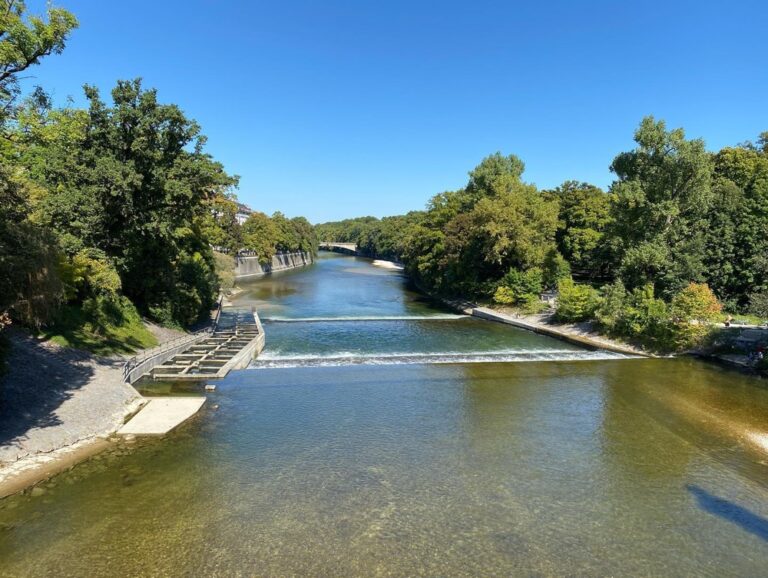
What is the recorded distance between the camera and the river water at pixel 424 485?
11.2 meters

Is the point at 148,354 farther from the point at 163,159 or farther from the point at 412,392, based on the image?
the point at 412,392

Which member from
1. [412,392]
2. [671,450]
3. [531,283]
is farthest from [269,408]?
[531,283]

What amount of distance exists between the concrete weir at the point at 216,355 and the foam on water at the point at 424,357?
46.6 inches

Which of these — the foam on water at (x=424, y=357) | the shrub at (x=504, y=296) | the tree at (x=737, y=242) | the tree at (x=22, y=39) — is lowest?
the foam on water at (x=424, y=357)

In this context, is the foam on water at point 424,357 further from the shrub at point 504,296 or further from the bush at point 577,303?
the shrub at point 504,296

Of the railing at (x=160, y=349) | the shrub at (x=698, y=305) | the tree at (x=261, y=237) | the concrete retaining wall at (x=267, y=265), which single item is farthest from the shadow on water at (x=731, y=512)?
the tree at (x=261, y=237)

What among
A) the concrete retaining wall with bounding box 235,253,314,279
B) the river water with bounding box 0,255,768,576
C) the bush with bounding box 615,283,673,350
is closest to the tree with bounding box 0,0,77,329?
the river water with bounding box 0,255,768,576

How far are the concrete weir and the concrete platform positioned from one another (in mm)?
3973

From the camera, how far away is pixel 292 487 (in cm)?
1448

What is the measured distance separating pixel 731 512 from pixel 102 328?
2924 cm

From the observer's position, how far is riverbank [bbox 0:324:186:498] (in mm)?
14434

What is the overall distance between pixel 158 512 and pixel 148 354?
16.1 meters

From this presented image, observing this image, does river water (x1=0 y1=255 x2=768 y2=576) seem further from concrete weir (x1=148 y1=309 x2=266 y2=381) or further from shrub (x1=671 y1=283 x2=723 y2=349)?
shrub (x1=671 y1=283 x2=723 y2=349)

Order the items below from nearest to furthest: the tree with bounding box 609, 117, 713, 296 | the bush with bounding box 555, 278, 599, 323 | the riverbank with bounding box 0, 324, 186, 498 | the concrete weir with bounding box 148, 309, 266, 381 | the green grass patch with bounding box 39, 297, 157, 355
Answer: the riverbank with bounding box 0, 324, 186, 498
the green grass patch with bounding box 39, 297, 157, 355
the concrete weir with bounding box 148, 309, 266, 381
the tree with bounding box 609, 117, 713, 296
the bush with bounding box 555, 278, 599, 323
